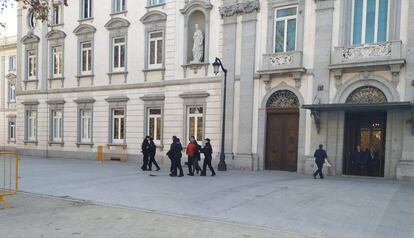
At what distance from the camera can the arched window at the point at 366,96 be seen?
48.8 ft

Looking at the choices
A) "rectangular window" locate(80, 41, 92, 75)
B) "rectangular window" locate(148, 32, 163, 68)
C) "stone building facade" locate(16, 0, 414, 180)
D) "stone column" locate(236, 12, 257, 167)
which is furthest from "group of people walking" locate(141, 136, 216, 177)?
"rectangular window" locate(80, 41, 92, 75)

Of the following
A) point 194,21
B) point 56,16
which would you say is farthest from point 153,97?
point 56,16

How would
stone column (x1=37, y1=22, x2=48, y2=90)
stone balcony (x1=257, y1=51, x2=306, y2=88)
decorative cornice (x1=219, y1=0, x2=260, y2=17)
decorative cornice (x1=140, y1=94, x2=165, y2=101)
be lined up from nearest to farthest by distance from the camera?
stone balcony (x1=257, y1=51, x2=306, y2=88) < decorative cornice (x1=219, y1=0, x2=260, y2=17) < decorative cornice (x1=140, y1=94, x2=165, y2=101) < stone column (x1=37, y1=22, x2=48, y2=90)

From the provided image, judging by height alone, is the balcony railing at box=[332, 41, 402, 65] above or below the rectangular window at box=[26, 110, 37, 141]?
above

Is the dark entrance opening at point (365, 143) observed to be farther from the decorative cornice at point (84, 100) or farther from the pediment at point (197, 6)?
the decorative cornice at point (84, 100)

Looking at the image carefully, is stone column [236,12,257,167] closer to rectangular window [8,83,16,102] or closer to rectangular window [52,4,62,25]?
rectangular window [52,4,62,25]

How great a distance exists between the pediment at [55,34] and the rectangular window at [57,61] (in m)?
0.75

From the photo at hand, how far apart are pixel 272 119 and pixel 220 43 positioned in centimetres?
504

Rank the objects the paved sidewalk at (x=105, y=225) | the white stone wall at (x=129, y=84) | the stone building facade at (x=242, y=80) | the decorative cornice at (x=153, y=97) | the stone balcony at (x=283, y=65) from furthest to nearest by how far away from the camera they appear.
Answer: the decorative cornice at (x=153, y=97)
the white stone wall at (x=129, y=84)
the stone balcony at (x=283, y=65)
the stone building facade at (x=242, y=80)
the paved sidewalk at (x=105, y=225)

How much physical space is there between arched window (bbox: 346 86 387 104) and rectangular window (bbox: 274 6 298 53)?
360 cm

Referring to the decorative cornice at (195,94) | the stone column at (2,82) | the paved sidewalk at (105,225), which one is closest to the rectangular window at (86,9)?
the decorative cornice at (195,94)

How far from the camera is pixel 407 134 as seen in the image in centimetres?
1412

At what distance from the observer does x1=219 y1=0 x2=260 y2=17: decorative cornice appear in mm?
17578

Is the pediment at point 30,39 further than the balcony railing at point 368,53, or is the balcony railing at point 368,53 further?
the pediment at point 30,39
